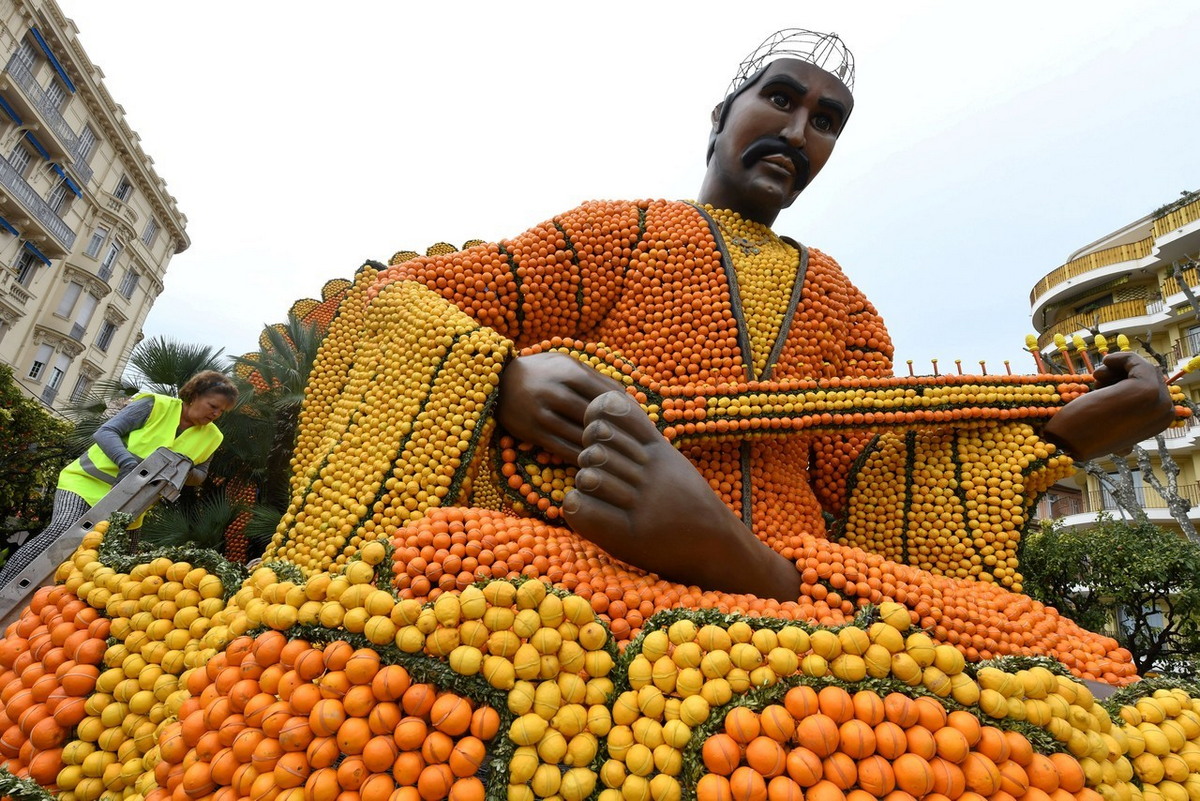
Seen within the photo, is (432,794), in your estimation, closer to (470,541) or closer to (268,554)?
(470,541)

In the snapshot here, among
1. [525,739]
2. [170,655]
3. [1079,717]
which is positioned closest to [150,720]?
[170,655]

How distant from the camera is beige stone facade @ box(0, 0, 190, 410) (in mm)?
19672

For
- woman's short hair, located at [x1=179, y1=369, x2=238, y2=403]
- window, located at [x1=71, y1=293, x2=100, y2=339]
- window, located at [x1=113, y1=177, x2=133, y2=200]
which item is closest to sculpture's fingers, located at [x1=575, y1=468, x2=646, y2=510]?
woman's short hair, located at [x1=179, y1=369, x2=238, y2=403]

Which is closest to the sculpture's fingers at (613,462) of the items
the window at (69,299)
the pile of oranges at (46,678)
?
the pile of oranges at (46,678)

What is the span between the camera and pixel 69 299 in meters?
23.9

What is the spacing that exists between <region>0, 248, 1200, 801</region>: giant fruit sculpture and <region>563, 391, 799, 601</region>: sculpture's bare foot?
3.3 inches

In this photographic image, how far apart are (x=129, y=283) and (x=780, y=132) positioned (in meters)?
33.1

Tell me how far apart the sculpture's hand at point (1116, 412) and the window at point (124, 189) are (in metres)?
33.0

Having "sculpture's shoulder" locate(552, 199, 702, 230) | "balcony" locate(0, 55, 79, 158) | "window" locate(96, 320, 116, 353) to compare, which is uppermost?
"balcony" locate(0, 55, 79, 158)

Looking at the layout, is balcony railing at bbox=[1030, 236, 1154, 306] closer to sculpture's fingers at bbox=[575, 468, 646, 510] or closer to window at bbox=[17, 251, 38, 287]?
sculpture's fingers at bbox=[575, 468, 646, 510]

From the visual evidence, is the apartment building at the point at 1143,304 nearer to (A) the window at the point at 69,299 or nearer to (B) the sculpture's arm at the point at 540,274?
(B) the sculpture's arm at the point at 540,274

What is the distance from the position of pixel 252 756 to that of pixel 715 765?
0.84 meters

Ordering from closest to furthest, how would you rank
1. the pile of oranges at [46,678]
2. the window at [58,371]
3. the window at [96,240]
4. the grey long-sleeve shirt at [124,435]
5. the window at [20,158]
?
the pile of oranges at [46,678], the grey long-sleeve shirt at [124,435], the window at [20,158], the window at [58,371], the window at [96,240]

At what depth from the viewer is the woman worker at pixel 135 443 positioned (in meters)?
3.04
